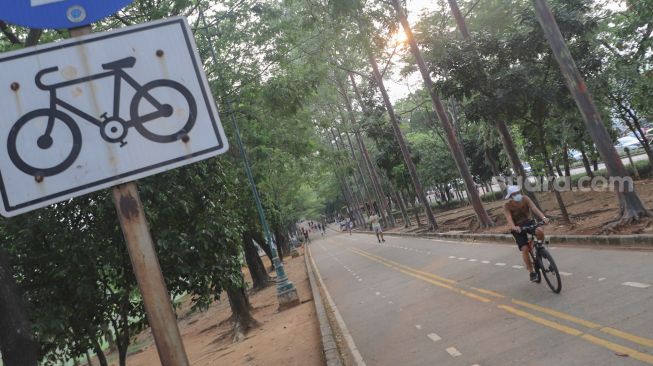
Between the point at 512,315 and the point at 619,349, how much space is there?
2.35m

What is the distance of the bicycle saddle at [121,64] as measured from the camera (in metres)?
2.08

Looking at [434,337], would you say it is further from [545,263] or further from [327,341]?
[545,263]

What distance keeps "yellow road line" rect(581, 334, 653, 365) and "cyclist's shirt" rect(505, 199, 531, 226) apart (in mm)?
3042

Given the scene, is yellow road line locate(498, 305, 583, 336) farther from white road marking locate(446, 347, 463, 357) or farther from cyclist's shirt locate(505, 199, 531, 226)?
cyclist's shirt locate(505, 199, 531, 226)

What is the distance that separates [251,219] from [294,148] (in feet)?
13.9

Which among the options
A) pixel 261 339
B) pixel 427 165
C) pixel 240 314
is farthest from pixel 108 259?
pixel 427 165

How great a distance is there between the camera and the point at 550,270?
26.8 feet

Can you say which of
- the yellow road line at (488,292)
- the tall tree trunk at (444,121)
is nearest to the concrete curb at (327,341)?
the yellow road line at (488,292)

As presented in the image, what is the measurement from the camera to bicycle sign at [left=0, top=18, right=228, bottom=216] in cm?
194

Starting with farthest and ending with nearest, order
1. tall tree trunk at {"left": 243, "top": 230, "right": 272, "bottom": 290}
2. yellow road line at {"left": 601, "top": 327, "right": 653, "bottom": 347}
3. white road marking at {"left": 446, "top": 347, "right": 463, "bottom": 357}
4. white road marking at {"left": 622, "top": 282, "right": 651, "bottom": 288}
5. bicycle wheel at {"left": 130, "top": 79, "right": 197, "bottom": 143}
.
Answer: tall tree trunk at {"left": 243, "top": 230, "right": 272, "bottom": 290} → white road marking at {"left": 622, "top": 282, "right": 651, "bottom": 288} → white road marking at {"left": 446, "top": 347, "right": 463, "bottom": 357} → yellow road line at {"left": 601, "top": 327, "right": 653, "bottom": 347} → bicycle wheel at {"left": 130, "top": 79, "right": 197, "bottom": 143}

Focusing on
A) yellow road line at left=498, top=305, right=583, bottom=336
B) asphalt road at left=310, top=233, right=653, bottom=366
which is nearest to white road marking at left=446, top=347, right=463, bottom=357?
asphalt road at left=310, top=233, right=653, bottom=366

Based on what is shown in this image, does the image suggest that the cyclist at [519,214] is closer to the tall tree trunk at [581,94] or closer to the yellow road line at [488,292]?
the yellow road line at [488,292]

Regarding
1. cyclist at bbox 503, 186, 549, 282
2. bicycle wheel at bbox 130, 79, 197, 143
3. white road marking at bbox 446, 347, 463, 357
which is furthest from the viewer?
cyclist at bbox 503, 186, 549, 282

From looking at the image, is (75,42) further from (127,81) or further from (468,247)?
(468,247)
